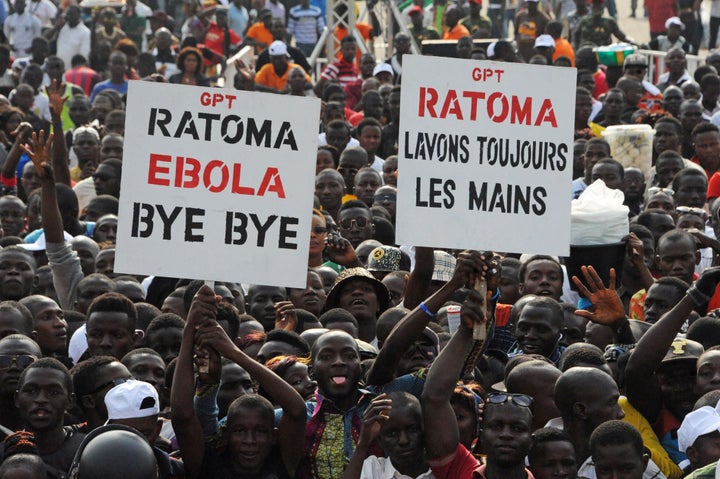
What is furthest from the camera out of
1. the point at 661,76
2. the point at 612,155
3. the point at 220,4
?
the point at 220,4

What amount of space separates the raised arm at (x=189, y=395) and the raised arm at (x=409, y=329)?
0.76m

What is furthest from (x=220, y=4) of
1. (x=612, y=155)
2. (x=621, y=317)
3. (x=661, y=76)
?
(x=621, y=317)

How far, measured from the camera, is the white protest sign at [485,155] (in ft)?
23.1

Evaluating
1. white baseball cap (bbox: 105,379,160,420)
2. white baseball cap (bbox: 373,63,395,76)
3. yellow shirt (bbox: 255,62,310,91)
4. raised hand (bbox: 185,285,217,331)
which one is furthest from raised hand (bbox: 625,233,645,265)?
yellow shirt (bbox: 255,62,310,91)

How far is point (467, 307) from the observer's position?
20.8 feet

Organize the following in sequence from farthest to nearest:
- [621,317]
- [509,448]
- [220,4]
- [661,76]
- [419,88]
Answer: [220,4], [661,76], [621,317], [419,88], [509,448]

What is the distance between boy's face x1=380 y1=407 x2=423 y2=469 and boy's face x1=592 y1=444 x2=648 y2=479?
0.74 meters

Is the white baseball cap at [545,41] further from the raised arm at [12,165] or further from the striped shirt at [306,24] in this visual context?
the raised arm at [12,165]

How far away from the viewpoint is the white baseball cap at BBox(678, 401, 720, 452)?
21.4 feet

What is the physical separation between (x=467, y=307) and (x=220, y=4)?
61.6 feet

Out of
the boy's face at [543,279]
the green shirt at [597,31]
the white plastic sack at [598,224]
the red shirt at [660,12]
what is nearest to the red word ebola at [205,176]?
the white plastic sack at [598,224]

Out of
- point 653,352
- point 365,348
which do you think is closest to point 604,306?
point 653,352

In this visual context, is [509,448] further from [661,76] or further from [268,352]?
[661,76]

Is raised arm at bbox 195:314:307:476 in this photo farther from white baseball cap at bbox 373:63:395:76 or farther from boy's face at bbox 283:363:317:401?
white baseball cap at bbox 373:63:395:76
